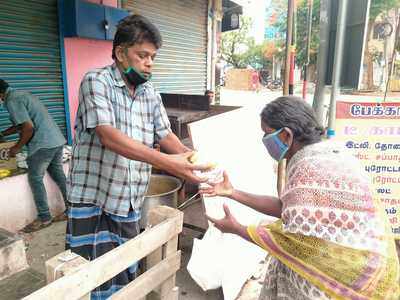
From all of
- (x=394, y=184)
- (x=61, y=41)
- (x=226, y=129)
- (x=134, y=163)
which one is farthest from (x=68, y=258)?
(x=61, y=41)

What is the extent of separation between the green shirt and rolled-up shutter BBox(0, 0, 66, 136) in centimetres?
29

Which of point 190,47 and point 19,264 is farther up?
point 190,47

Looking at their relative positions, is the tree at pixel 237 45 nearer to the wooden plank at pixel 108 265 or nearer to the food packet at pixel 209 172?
the food packet at pixel 209 172

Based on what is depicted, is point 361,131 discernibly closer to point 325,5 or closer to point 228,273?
point 325,5

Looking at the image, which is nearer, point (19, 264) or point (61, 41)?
point (19, 264)

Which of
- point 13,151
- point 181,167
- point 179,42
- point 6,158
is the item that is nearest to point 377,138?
point 181,167

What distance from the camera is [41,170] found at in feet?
12.3

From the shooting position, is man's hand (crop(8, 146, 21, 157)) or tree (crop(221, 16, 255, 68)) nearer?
man's hand (crop(8, 146, 21, 157))

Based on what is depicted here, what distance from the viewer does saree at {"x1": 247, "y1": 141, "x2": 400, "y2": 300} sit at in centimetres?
130

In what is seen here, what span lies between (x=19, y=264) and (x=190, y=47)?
18.9 feet

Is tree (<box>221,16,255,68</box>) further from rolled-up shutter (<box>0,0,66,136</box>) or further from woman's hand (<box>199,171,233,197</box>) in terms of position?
woman's hand (<box>199,171,233,197</box>)

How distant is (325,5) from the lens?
279 cm

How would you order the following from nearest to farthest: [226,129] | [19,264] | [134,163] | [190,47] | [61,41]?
1. [134,163]
2. [19,264]
3. [226,129]
4. [61,41]
5. [190,47]

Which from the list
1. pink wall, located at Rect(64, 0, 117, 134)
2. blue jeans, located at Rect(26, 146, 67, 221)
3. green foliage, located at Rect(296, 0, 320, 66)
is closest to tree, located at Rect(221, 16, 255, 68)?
green foliage, located at Rect(296, 0, 320, 66)
